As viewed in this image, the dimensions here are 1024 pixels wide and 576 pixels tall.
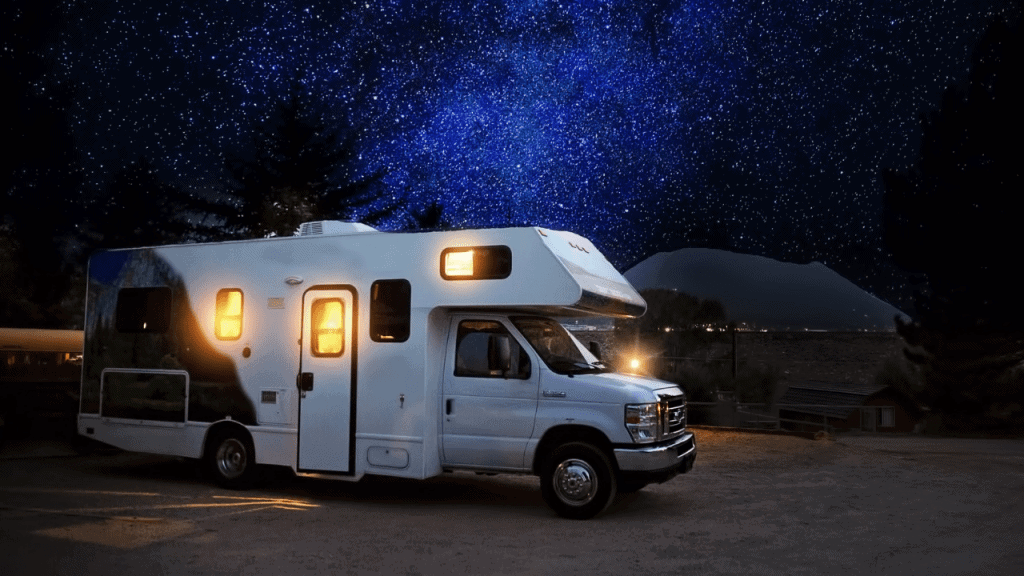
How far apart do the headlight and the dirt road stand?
2.95ft

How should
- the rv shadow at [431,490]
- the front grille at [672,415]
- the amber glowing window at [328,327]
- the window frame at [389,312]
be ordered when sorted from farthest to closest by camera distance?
the rv shadow at [431,490]
the amber glowing window at [328,327]
the window frame at [389,312]
the front grille at [672,415]

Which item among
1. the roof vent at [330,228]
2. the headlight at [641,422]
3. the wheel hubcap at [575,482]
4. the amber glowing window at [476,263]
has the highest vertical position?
the roof vent at [330,228]

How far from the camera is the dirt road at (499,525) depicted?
7.53 metres

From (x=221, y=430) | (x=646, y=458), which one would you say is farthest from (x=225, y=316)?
(x=646, y=458)

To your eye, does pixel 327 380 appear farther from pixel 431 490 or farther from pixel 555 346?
pixel 555 346

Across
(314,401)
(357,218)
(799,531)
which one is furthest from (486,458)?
(357,218)

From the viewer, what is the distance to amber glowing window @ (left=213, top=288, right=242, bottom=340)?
11.7 m

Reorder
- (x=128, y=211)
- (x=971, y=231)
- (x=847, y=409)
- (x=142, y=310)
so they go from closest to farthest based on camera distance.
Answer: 1. (x=142, y=310)
2. (x=971, y=231)
3. (x=847, y=409)
4. (x=128, y=211)

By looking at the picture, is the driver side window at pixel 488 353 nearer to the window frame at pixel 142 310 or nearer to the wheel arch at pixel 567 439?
the wheel arch at pixel 567 439

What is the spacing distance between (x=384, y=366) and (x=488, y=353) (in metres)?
1.27

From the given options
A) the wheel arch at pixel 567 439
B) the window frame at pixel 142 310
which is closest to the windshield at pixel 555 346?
the wheel arch at pixel 567 439

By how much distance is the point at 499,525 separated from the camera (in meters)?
9.38

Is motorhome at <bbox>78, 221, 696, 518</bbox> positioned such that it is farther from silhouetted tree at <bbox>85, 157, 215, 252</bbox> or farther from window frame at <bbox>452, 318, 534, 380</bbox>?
silhouetted tree at <bbox>85, 157, 215, 252</bbox>

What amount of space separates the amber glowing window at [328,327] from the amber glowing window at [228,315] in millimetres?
1184
